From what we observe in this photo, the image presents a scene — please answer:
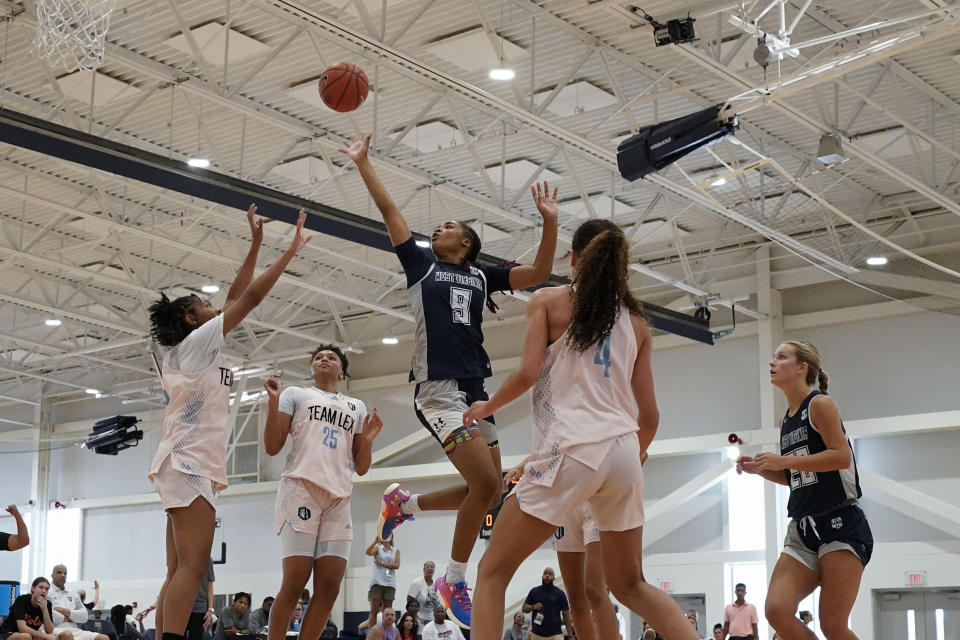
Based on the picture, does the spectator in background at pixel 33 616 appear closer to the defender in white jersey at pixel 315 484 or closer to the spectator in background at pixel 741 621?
the defender in white jersey at pixel 315 484

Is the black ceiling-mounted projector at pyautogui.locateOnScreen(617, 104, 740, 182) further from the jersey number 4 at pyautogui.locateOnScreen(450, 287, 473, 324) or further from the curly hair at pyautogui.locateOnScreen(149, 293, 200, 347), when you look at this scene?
the curly hair at pyautogui.locateOnScreen(149, 293, 200, 347)

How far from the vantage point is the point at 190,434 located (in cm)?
568

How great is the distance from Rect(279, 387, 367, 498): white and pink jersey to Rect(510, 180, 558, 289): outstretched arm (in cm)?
125

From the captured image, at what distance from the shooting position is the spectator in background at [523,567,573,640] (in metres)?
14.7

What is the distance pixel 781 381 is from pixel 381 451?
21400 millimetres

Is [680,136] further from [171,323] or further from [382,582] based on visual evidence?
[382,582]

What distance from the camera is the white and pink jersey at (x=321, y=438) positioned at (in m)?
6.17

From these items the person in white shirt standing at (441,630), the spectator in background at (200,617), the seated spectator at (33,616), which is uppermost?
the spectator in background at (200,617)

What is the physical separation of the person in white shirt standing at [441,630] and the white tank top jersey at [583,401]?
10282 millimetres

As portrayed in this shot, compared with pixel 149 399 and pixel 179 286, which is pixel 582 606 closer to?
pixel 179 286

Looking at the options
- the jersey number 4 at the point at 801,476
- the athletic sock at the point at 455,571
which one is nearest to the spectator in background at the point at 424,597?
the athletic sock at the point at 455,571

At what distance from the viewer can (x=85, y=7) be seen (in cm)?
855

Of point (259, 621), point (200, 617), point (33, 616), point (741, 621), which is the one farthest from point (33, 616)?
point (741, 621)

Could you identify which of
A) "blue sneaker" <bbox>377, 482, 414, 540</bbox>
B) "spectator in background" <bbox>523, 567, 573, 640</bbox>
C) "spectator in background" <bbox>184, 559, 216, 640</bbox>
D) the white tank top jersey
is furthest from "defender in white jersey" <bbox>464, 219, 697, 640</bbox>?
"spectator in background" <bbox>523, 567, 573, 640</bbox>
